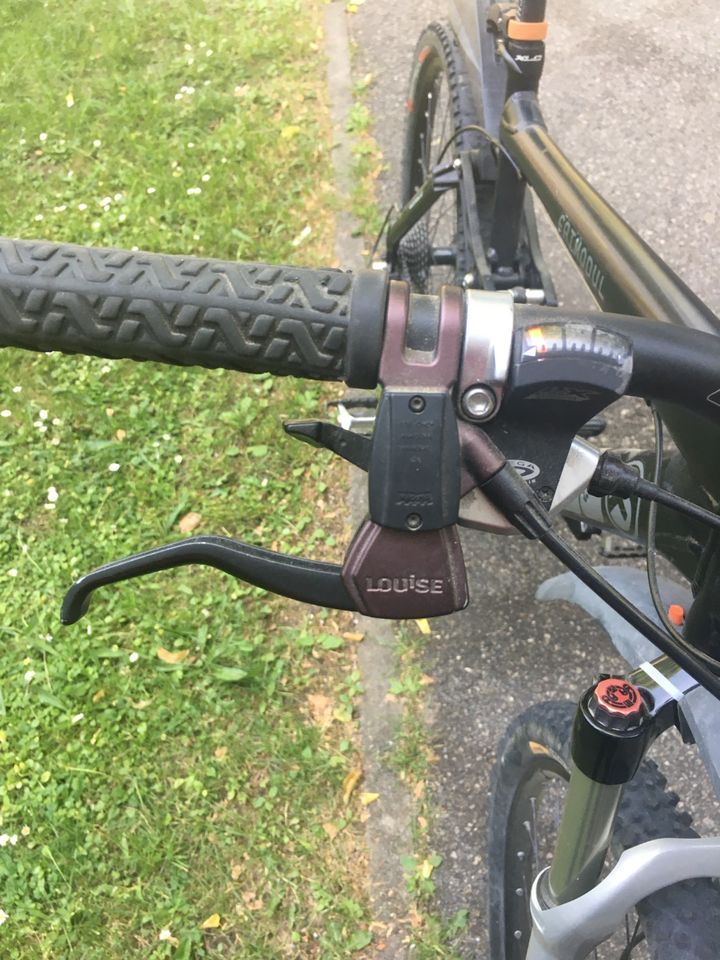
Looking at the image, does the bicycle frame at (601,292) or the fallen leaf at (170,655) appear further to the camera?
the fallen leaf at (170,655)

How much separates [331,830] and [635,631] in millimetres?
1183

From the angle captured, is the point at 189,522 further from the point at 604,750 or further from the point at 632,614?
the point at 632,614

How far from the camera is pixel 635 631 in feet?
4.47

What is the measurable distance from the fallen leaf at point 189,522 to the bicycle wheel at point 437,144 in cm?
103

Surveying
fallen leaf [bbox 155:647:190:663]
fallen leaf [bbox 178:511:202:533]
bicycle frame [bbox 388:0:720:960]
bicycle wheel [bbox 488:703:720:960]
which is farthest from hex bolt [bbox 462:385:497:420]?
fallen leaf [bbox 178:511:202:533]

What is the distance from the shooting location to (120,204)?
11.9 feet

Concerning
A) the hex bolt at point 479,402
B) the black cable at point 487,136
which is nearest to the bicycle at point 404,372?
the hex bolt at point 479,402

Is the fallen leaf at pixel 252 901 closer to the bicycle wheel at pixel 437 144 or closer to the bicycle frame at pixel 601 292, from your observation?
the bicycle frame at pixel 601 292

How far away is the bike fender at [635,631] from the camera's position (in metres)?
1.12

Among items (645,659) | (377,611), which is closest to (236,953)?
(645,659)

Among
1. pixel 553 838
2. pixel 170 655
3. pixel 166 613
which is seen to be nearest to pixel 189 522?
pixel 166 613

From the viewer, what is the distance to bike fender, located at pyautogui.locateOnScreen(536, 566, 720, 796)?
1123 mm

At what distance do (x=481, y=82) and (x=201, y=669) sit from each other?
173 centimetres

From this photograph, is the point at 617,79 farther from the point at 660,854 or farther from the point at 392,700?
the point at 660,854
